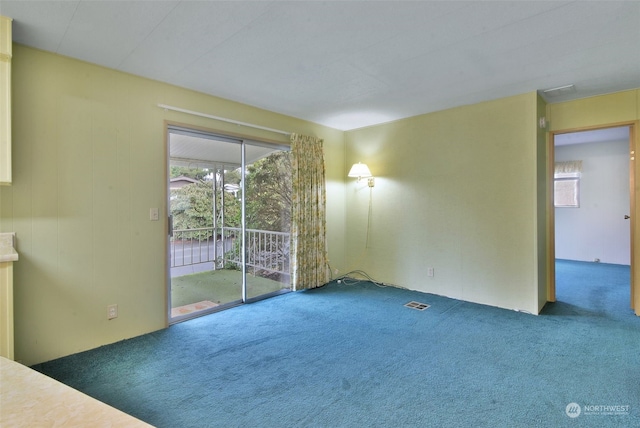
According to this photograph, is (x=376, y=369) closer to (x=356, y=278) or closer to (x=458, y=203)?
(x=458, y=203)

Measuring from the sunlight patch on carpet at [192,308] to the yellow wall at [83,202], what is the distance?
→ 0.48 m

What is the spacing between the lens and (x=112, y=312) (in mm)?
2727

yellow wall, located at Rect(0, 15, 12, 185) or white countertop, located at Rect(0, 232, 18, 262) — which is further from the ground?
yellow wall, located at Rect(0, 15, 12, 185)

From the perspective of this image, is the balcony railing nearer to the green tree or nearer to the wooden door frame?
the green tree

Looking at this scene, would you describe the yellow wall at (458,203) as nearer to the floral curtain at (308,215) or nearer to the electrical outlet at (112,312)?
the floral curtain at (308,215)

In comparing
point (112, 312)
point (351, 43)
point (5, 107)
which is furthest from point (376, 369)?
point (5, 107)

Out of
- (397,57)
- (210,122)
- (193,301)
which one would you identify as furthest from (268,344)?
(397,57)

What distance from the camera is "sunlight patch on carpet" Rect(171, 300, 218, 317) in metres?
3.52

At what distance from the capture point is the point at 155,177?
3.00 meters

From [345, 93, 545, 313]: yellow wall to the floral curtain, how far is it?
71 centimetres

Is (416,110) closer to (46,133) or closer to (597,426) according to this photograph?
(597,426)

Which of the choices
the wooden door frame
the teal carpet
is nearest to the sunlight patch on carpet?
the teal carpet

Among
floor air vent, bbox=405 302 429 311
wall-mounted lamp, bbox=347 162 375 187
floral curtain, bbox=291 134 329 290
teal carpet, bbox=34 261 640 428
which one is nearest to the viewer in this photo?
teal carpet, bbox=34 261 640 428

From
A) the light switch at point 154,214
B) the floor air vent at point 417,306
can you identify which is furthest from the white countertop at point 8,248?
the floor air vent at point 417,306
